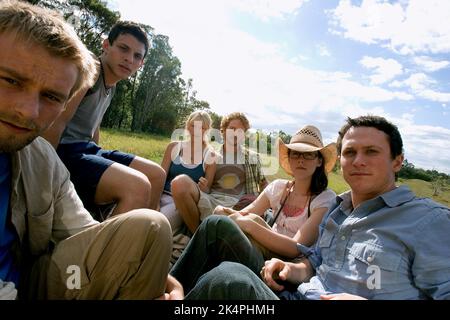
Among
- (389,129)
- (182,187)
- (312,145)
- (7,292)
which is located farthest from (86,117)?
(389,129)

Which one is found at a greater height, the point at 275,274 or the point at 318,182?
the point at 318,182

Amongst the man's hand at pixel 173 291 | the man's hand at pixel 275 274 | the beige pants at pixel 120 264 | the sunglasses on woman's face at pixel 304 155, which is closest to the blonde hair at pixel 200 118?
the sunglasses on woman's face at pixel 304 155

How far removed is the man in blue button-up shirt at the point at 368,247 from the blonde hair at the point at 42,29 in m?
1.32

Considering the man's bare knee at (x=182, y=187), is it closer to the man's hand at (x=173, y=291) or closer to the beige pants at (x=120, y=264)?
the man's hand at (x=173, y=291)

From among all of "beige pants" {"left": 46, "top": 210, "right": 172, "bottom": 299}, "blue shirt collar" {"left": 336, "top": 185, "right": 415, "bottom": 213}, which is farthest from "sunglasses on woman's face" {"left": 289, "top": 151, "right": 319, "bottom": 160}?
"beige pants" {"left": 46, "top": 210, "right": 172, "bottom": 299}

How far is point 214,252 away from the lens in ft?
7.69

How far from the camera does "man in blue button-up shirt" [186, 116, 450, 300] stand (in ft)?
5.44

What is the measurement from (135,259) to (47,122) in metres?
0.80

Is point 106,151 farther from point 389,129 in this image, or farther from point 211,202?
point 389,129

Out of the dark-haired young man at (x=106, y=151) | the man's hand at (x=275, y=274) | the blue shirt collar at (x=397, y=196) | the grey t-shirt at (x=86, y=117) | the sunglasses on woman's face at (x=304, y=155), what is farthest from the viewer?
the grey t-shirt at (x=86, y=117)

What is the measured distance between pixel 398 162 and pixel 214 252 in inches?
56.5

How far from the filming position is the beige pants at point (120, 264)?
144 cm

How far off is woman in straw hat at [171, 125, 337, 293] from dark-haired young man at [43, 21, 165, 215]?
0.92 meters

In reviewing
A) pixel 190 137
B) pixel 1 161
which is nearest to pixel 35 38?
pixel 1 161
